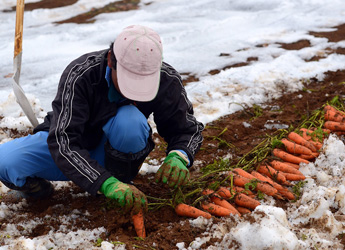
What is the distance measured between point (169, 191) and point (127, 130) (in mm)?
561

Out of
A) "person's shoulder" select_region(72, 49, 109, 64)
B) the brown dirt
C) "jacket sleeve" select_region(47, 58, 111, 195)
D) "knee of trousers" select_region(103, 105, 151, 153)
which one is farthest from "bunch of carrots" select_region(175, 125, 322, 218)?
"person's shoulder" select_region(72, 49, 109, 64)

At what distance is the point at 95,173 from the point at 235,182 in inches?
35.3

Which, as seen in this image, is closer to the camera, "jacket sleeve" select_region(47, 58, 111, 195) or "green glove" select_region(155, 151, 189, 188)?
"jacket sleeve" select_region(47, 58, 111, 195)

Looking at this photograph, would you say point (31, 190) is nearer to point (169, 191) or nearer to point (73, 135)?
point (73, 135)

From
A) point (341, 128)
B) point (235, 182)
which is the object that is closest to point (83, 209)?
point (235, 182)

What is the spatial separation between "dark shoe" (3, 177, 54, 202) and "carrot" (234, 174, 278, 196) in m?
1.12

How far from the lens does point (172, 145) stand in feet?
7.86

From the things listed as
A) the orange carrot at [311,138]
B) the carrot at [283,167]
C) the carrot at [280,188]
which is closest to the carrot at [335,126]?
the orange carrot at [311,138]

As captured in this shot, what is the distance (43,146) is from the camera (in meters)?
2.21

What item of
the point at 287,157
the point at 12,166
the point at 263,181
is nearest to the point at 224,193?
the point at 263,181

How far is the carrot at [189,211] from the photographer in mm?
2143

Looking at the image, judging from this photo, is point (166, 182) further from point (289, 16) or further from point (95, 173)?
point (289, 16)

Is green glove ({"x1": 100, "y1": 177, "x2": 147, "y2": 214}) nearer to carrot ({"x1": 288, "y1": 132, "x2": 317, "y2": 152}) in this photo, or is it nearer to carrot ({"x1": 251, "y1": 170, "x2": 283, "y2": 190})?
carrot ({"x1": 251, "y1": 170, "x2": 283, "y2": 190})

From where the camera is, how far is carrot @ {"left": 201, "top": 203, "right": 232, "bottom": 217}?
2.18 metres
